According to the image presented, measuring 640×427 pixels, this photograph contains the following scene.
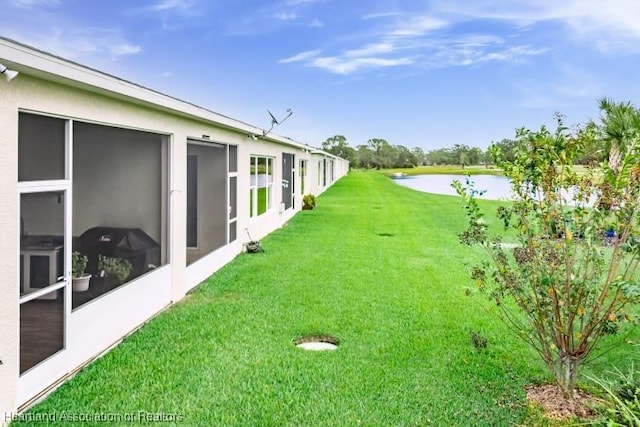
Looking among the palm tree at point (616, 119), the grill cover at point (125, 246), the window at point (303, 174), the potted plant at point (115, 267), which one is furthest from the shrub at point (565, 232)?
the window at point (303, 174)

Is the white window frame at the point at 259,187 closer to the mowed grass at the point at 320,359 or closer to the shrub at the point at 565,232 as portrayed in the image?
the mowed grass at the point at 320,359

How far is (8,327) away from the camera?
13.9ft

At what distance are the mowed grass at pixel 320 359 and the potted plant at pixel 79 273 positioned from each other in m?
0.80

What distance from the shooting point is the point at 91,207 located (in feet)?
24.0

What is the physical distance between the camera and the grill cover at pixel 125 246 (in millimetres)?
6621

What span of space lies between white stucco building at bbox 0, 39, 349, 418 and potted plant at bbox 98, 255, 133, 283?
1.0 inches

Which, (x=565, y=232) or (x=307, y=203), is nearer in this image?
(x=565, y=232)

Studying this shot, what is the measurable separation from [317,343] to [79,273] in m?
2.81

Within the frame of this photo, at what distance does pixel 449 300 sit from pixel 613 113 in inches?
409

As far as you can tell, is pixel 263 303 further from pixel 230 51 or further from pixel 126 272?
pixel 230 51

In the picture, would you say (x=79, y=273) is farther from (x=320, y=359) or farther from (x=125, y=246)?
(x=320, y=359)

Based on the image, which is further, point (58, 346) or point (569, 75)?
point (569, 75)

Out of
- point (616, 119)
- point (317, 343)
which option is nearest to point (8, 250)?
point (317, 343)

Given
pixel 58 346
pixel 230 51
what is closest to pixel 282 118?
pixel 58 346
